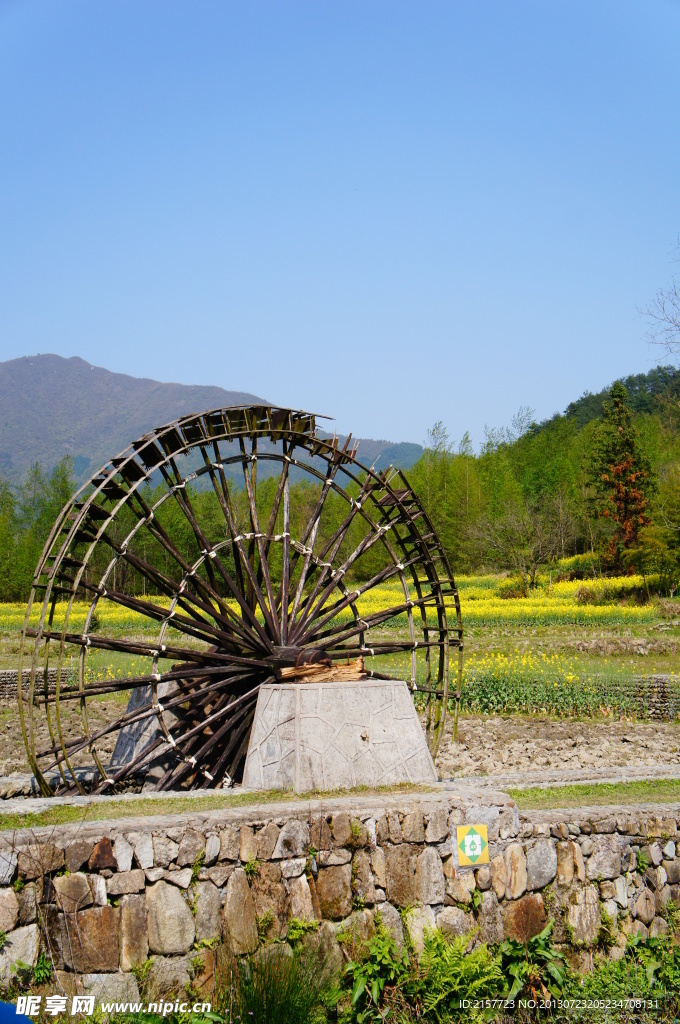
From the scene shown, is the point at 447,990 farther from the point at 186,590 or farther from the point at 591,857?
the point at 186,590

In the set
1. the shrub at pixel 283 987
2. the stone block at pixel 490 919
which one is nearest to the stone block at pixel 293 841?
the shrub at pixel 283 987

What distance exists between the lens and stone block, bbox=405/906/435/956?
26.3ft

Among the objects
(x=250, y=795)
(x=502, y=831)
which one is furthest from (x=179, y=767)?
(x=502, y=831)

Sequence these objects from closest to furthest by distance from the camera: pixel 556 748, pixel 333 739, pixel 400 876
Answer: pixel 400 876
pixel 333 739
pixel 556 748

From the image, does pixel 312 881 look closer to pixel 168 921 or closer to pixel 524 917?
pixel 168 921

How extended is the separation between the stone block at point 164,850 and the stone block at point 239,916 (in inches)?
20.2

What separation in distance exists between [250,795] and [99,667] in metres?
17.8

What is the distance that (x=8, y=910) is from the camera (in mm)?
6789

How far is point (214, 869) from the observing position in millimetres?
7504

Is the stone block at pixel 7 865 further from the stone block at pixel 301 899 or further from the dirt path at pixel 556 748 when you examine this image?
the dirt path at pixel 556 748

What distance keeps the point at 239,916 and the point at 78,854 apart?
134 cm

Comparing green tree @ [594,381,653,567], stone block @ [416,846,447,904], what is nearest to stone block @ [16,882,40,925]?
stone block @ [416,846,447,904]

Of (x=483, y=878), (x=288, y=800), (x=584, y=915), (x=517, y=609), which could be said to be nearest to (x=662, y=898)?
(x=584, y=915)

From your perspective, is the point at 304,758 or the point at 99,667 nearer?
the point at 304,758
